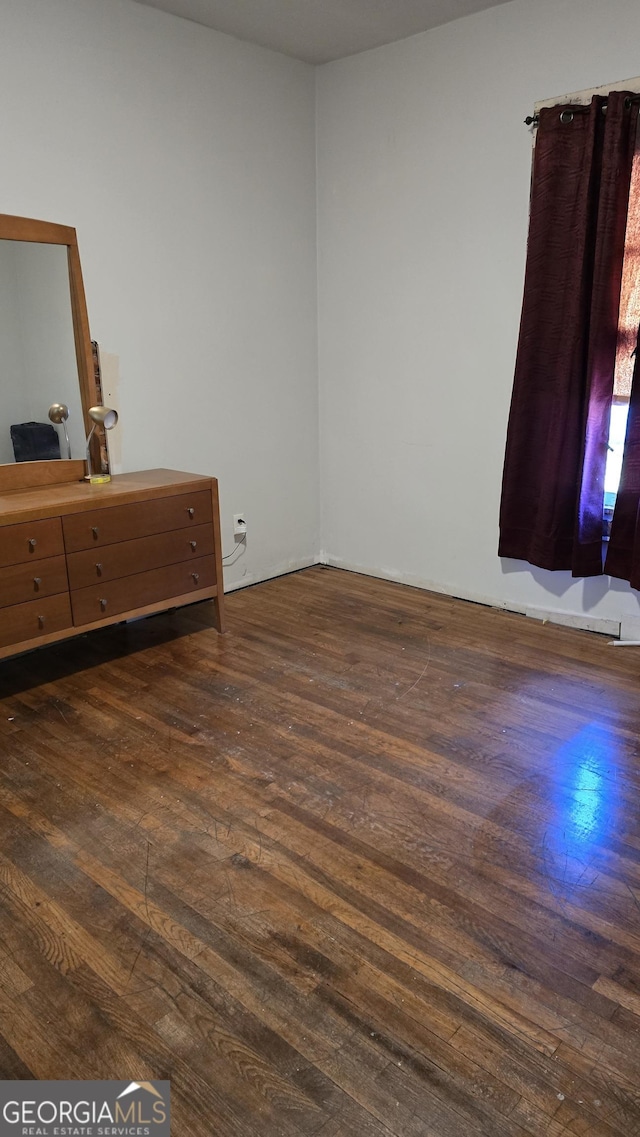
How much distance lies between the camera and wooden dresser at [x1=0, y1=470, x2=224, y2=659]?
2637 millimetres

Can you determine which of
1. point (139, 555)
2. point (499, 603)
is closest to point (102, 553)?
point (139, 555)

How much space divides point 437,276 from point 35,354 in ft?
6.01

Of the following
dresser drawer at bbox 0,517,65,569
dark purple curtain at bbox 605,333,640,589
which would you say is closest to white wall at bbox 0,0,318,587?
dresser drawer at bbox 0,517,65,569

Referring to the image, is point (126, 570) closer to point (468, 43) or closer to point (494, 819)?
point (494, 819)

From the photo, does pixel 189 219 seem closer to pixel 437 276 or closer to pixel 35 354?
pixel 35 354

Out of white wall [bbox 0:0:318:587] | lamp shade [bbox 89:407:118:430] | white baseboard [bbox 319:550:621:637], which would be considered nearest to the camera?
white wall [bbox 0:0:318:587]

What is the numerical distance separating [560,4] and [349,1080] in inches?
140

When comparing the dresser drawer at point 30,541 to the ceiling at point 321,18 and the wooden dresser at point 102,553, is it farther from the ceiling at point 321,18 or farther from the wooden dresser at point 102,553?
the ceiling at point 321,18

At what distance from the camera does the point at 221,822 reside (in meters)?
2.04

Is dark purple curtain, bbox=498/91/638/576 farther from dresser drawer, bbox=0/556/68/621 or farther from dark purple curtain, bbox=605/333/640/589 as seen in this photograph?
dresser drawer, bbox=0/556/68/621

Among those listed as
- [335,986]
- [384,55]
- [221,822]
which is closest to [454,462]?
[384,55]

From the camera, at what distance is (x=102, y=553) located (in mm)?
2857

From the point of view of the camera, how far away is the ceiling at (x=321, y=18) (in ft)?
9.96

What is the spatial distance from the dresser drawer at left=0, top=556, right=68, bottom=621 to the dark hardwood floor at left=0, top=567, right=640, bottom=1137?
0.39 m
